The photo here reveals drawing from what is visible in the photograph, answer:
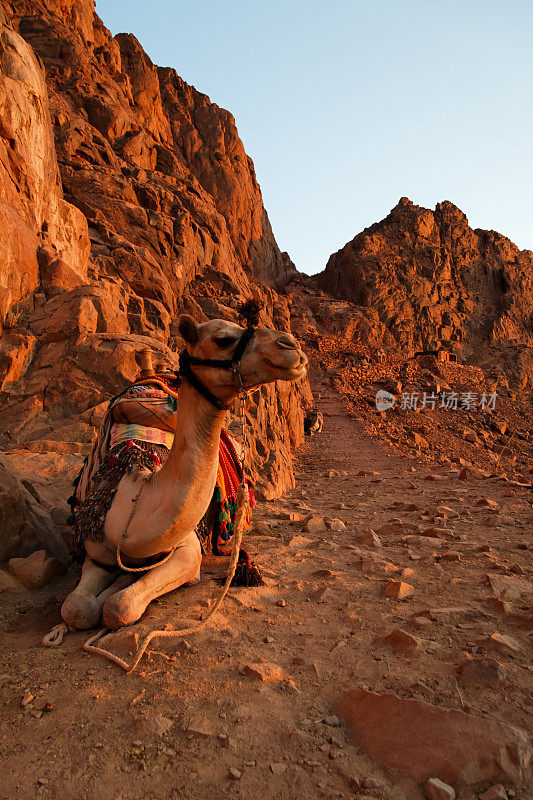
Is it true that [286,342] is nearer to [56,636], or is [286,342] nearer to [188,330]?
[188,330]

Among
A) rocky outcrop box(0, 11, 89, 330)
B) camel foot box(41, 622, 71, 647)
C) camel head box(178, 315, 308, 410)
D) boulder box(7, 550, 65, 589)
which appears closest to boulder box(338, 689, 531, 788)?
camel head box(178, 315, 308, 410)

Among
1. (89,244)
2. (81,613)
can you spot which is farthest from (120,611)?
(89,244)

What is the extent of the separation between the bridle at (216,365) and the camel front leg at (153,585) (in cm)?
121

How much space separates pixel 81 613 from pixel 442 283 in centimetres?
4758

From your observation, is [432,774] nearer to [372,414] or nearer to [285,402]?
[285,402]

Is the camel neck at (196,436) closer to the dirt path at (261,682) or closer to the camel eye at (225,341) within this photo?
the camel eye at (225,341)

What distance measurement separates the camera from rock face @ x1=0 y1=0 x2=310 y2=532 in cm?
790

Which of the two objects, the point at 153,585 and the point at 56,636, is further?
the point at 153,585

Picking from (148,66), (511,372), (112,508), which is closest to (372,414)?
(112,508)

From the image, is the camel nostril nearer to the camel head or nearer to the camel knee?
the camel head

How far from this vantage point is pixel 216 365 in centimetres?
269

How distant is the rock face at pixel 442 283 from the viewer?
4212cm

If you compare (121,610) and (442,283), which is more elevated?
(442,283)

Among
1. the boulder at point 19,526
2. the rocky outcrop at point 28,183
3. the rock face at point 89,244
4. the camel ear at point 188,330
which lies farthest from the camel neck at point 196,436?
the rocky outcrop at point 28,183
